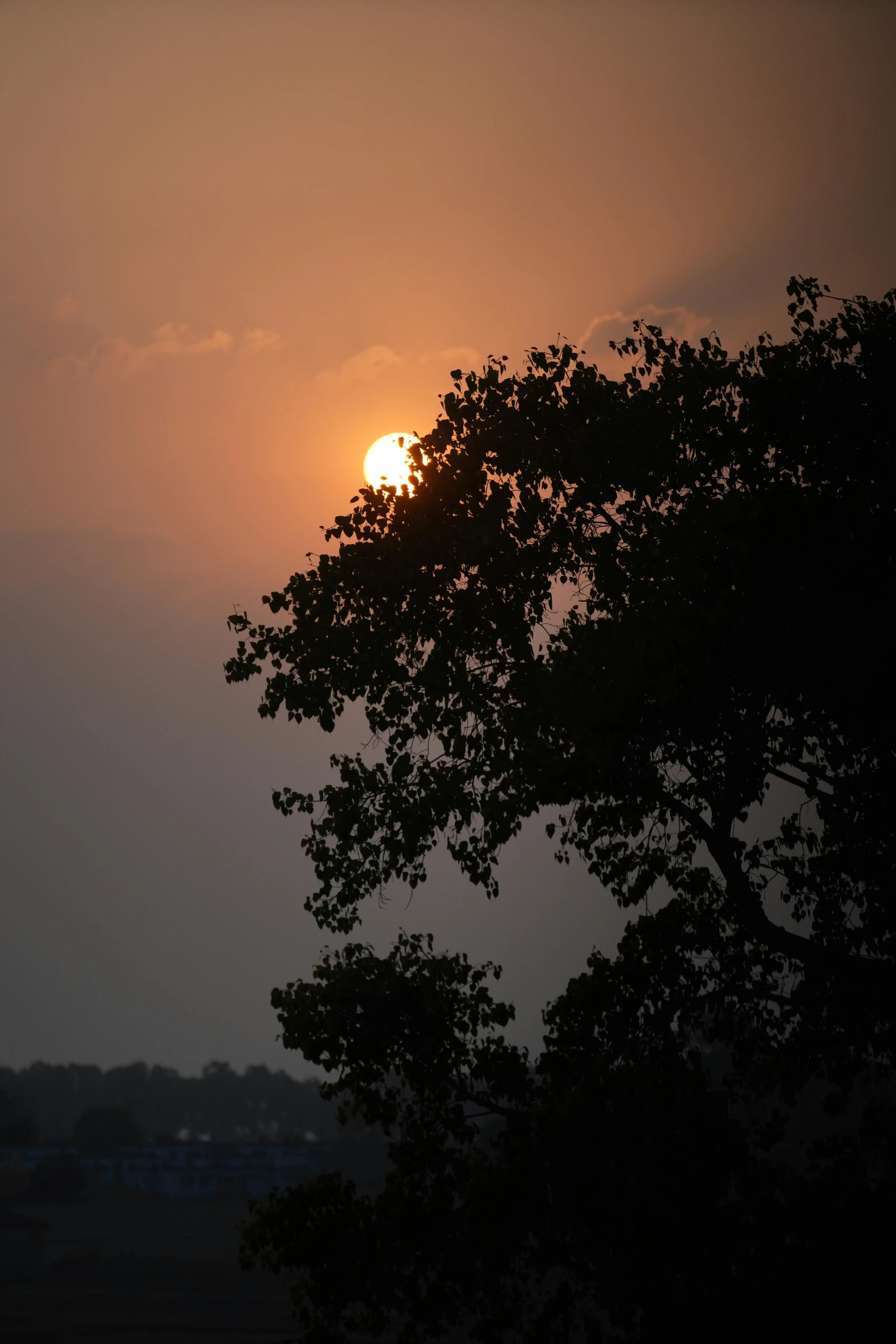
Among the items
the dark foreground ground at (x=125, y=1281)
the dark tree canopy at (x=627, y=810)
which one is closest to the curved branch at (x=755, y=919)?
the dark tree canopy at (x=627, y=810)

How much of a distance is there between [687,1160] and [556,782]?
4.77m

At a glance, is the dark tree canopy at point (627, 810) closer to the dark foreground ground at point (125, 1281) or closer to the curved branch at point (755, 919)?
the curved branch at point (755, 919)

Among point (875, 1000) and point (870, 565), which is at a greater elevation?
point (870, 565)

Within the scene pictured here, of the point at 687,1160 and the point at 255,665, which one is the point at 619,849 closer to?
the point at 687,1160

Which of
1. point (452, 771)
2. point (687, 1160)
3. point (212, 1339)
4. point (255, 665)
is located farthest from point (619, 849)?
point (212, 1339)

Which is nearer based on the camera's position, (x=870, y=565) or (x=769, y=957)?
(x=870, y=565)

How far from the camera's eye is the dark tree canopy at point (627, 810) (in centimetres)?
1405

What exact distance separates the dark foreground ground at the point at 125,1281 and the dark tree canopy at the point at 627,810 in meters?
104

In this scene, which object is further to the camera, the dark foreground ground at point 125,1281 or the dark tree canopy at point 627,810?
the dark foreground ground at point 125,1281

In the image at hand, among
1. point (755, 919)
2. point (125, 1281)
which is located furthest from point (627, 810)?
point (125, 1281)

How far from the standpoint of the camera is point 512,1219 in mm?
14359

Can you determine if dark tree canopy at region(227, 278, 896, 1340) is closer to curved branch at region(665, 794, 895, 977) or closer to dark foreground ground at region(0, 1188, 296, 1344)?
curved branch at region(665, 794, 895, 977)

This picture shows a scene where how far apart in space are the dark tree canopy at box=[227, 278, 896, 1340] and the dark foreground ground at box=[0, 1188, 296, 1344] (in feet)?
340

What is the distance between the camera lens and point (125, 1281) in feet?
415
